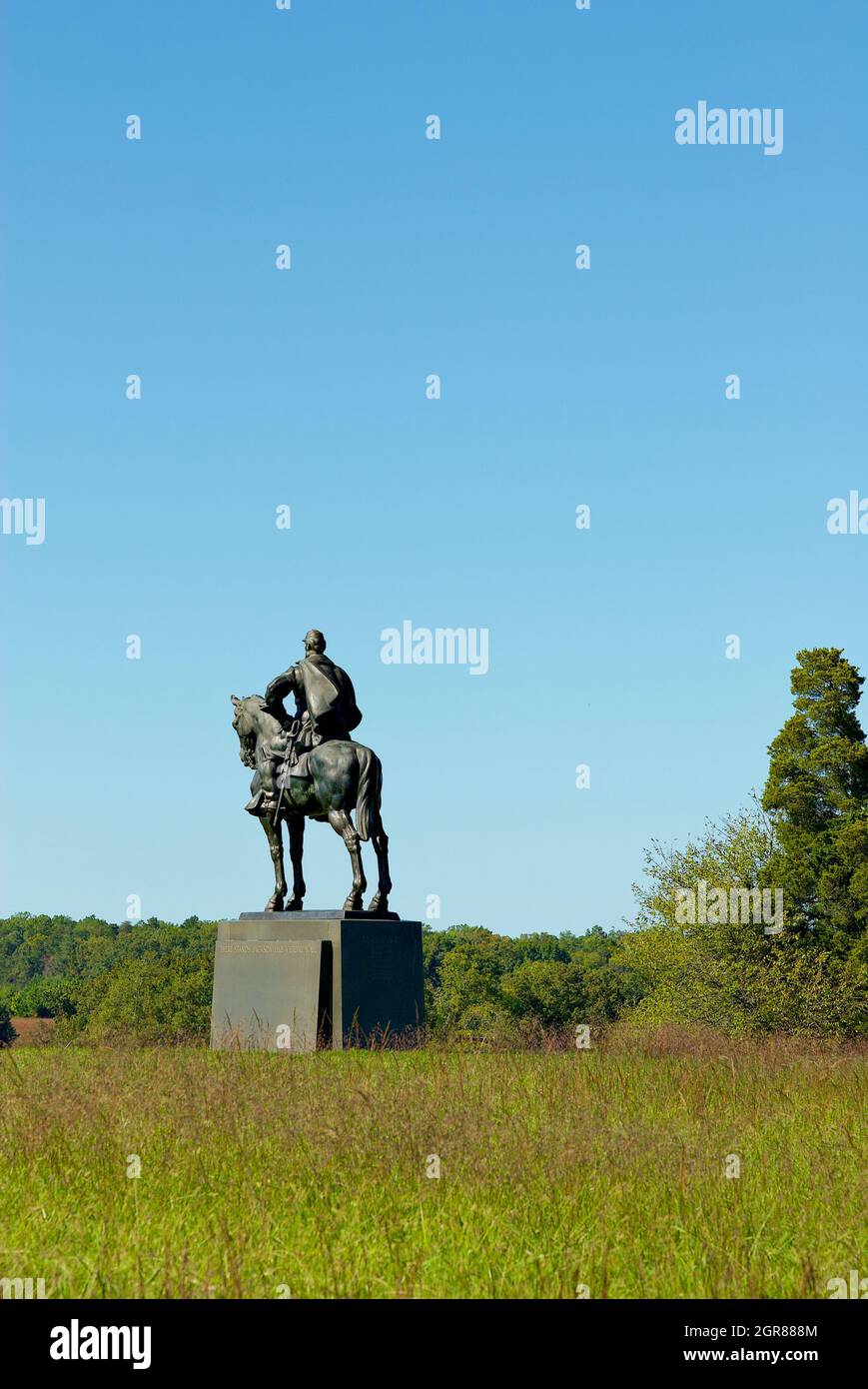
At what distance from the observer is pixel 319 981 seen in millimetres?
18906

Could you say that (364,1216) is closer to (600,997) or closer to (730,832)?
(730,832)

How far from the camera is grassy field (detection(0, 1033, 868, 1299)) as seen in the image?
6340mm

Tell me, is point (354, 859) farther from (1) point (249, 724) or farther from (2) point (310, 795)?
(1) point (249, 724)

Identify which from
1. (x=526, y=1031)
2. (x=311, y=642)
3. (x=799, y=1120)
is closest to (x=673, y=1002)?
(x=311, y=642)

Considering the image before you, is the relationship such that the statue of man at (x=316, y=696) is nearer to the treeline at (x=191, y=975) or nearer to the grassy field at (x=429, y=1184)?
the treeline at (x=191, y=975)

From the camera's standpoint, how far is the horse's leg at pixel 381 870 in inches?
776

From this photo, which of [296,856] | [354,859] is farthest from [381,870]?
[296,856]

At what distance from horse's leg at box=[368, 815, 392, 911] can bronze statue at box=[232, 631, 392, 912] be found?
0.5 inches

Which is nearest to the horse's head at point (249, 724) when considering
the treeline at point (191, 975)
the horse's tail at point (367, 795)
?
the horse's tail at point (367, 795)

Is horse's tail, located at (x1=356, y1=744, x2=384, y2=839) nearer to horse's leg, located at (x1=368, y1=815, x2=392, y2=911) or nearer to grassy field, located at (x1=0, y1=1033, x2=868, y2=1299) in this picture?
horse's leg, located at (x1=368, y1=815, x2=392, y2=911)

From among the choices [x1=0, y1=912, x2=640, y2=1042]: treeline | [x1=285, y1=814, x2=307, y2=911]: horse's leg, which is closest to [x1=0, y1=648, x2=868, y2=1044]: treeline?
[x1=0, y1=912, x2=640, y2=1042]: treeline

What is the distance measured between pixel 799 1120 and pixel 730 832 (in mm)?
37901

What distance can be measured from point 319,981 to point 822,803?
94.9ft

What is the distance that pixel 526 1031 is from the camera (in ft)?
48.6
